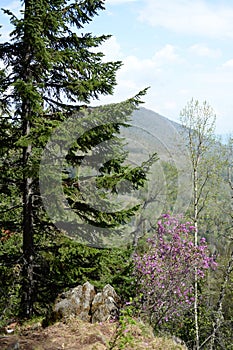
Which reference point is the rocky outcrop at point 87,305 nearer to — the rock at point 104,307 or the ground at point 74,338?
the rock at point 104,307

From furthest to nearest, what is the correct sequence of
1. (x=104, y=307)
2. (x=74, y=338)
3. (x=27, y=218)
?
(x=27, y=218), (x=104, y=307), (x=74, y=338)

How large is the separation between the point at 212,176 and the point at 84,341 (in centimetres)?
1026

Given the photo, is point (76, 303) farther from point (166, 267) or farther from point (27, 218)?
point (166, 267)

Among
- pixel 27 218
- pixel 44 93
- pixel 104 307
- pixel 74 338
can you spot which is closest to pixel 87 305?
pixel 104 307

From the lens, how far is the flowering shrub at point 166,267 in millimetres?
9883

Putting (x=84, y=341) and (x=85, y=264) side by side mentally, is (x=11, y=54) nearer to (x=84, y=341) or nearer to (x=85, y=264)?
(x=85, y=264)

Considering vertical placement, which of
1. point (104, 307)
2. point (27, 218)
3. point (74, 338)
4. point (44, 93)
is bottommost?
point (74, 338)

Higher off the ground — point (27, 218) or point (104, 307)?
point (27, 218)

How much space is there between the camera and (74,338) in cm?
541

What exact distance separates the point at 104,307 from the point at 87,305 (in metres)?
0.31

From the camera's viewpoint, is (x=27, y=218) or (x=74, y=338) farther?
(x=27, y=218)

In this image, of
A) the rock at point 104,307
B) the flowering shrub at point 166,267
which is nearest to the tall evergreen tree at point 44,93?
the rock at point 104,307

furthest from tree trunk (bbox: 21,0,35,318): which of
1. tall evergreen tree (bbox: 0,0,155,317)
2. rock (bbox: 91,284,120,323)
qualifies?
rock (bbox: 91,284,120,323)

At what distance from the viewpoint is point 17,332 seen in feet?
19.5
